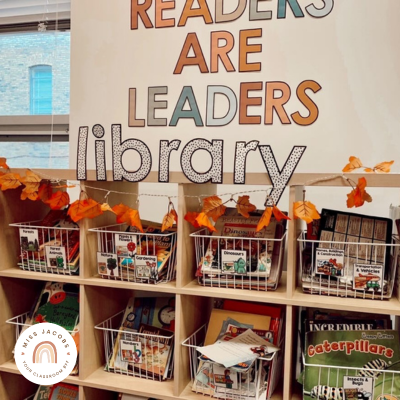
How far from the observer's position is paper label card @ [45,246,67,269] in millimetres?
1717

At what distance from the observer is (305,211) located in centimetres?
138

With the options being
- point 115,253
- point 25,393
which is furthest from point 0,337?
point 115,253

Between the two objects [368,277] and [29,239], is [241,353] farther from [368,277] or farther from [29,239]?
[29,239]

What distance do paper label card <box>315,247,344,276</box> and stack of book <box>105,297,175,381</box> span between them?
56 centimetres

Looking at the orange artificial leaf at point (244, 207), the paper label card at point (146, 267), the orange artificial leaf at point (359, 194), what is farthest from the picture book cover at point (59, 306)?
the orange artificial leaf at point (359, 194)

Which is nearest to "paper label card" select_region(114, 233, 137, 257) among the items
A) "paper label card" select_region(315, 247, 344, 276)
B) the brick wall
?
"paper label card" select_region(315, 247, 344, 276)

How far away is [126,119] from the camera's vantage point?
2.16 metres

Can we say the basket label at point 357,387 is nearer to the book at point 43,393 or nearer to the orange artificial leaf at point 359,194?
the orange artificial leaf at point 359,194

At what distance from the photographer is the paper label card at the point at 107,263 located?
1647mm

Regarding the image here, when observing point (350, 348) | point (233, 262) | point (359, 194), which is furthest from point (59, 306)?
point (359, 194)

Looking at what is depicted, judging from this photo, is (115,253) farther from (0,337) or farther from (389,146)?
(389,146)

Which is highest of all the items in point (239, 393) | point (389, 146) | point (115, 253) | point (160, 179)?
point (389, 146)

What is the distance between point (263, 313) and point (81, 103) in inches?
50.2

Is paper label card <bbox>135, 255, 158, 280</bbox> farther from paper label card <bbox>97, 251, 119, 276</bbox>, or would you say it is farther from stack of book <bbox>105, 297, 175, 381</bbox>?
stack of book <bbox>105, 297, 175, 381</bbox>
